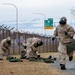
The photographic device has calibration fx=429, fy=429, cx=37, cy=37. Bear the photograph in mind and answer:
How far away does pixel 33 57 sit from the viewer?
23625mm

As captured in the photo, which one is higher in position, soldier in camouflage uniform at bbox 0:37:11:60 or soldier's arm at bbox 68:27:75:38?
soldier's arm at bbox 68:27:75:38

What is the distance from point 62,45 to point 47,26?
136ft

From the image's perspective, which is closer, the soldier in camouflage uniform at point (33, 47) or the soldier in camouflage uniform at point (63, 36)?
the soldier in camouflage uniform at point (63, 36)

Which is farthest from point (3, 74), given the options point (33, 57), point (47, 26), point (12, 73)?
point (47, 26)

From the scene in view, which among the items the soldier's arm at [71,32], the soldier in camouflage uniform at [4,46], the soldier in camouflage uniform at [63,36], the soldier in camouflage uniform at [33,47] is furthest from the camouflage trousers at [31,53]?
the soldier's arm at [71,32]

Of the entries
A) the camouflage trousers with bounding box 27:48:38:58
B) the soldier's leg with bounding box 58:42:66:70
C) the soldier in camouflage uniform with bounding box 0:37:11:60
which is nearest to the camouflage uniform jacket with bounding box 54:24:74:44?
the soldier's leg with bounding box 58:42:66:70

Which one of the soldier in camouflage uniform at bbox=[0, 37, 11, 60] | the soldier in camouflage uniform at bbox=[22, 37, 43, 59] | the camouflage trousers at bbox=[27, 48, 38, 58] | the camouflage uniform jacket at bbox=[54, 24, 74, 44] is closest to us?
the camouflage uniform jacket at bbox=[54, 24, 74, 44]

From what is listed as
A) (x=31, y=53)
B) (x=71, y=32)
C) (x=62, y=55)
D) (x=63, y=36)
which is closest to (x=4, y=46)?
(x=31, y=53)

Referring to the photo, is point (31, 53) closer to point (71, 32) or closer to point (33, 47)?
point (33, 47)

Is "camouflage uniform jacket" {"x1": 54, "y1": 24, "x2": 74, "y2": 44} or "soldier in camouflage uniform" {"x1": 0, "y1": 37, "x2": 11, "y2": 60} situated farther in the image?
"soldier in camouflage uniform" {"x1": 0, "y1": 37, "x2": 11, "y2": 60}

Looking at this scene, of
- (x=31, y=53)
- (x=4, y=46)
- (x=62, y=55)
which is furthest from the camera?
(x=4, y=46)

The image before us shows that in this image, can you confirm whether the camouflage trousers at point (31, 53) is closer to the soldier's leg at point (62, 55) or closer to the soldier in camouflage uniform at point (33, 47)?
the soldier in camouflage uniform at point (33, 47)

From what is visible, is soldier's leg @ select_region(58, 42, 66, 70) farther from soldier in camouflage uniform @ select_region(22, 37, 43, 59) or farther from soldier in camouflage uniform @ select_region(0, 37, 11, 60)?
soldier in camouflage uniform @ select_region(0, 37, 11, 60)

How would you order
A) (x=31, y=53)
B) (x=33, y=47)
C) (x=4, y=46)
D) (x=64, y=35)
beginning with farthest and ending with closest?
(x=4, y=46), (x=31, y=53), (x=33, y=47), (x=64, y=35)
